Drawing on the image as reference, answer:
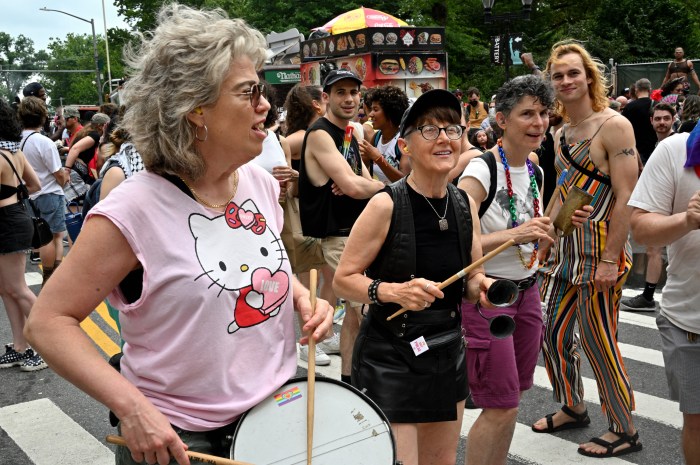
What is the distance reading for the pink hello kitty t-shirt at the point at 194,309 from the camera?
2.01 meters

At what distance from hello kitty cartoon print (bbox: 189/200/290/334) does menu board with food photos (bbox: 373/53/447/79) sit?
1719 centimetres

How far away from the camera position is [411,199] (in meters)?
3.09

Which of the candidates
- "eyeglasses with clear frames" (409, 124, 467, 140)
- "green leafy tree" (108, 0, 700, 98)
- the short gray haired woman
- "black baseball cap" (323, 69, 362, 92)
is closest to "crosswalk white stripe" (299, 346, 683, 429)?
the short gray haired woman

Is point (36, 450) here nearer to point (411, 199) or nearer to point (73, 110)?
point (411, 199)

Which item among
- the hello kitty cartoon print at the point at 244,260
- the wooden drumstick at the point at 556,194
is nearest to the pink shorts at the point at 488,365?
the wooden drumstick at the point at 556,194

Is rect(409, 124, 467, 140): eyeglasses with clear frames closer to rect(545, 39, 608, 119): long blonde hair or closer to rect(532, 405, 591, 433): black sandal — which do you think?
rect(545, 39, 608, 119): long blonde hair

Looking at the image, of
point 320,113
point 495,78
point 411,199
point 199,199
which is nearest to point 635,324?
point 320,113

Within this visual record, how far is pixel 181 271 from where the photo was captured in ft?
6.62

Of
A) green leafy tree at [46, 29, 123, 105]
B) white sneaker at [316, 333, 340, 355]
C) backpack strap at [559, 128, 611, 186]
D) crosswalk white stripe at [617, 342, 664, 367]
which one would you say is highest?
green leafy tree at [46, 29, 123, 105]

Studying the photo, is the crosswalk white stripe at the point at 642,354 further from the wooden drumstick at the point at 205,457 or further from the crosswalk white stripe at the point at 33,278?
the crosswalk white stripe at the point at 33,278

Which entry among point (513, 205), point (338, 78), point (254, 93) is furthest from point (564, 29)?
point (254, 93)

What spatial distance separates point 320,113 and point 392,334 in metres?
3.67

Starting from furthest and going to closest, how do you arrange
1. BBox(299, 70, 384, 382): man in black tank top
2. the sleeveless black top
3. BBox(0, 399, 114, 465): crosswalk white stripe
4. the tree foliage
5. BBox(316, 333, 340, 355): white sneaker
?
the tree foliage
BBox(316, 333, 340, 355): white sneaker
the sleeveless black top
BBox(299, 70, 384, 382): man in black tank top
BBox(0, 399, 114, 465): crosswalk white stripe

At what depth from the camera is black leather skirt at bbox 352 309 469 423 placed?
3.00 metres
